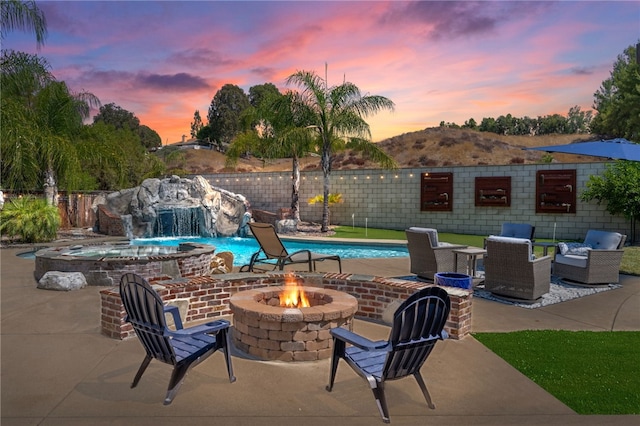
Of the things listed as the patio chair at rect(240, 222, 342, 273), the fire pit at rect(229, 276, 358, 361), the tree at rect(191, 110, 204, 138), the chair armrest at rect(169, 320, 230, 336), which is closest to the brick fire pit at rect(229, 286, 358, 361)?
the fire pit at rect(229, 276, 358, 361)

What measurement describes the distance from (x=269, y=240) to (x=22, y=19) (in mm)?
10063

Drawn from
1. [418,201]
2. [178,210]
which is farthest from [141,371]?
[418,201]

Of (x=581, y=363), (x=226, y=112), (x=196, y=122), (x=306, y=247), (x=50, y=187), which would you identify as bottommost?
(x=306, y=247)

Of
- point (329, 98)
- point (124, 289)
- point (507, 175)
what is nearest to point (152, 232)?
point (329, 98)

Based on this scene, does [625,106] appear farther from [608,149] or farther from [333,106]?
[608,149]

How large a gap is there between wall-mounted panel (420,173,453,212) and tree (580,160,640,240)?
4.91 m

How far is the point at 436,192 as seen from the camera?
18.8 m

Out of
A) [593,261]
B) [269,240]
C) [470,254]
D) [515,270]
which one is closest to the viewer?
[515,270]

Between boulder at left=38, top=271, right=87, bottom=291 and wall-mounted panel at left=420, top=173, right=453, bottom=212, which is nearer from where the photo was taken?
boulder at left=38, top=271, right=87, bottom=291

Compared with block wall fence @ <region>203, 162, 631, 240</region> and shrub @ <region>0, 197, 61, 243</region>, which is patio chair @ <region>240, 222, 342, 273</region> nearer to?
shrub @ <region>0, 197, 61, 243</region>

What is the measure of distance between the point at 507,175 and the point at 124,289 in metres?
16.8

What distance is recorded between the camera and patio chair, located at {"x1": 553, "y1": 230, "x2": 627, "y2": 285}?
25.2ft

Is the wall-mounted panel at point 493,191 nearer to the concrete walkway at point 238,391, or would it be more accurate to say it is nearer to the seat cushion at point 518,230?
the seat cushion at point 518,230

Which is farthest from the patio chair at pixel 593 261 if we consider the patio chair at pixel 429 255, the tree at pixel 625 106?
the tree at pixel 625 106
